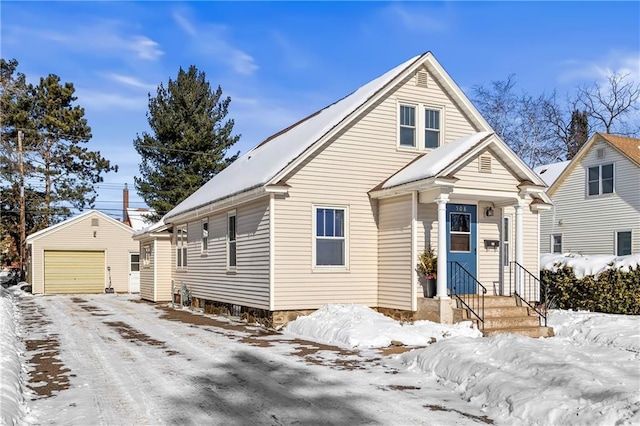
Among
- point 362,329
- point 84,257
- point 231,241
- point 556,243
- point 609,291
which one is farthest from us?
point 84,257

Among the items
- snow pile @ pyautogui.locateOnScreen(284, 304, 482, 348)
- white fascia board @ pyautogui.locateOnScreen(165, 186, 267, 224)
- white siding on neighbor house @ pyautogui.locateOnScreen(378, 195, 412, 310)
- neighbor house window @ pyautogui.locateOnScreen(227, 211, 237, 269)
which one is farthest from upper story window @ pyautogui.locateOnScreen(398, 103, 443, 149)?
neighbor house window @ pyautogui.locateOnScreen(227, 211, 237, 269)

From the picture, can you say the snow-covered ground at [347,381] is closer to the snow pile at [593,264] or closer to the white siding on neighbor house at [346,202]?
the white siding on neighbor house at [346,202]

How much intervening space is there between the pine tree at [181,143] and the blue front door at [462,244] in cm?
2393

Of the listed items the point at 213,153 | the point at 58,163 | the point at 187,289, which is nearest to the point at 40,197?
the point at 58,163

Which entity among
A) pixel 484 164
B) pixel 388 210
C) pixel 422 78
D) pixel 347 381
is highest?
pixel 422 78

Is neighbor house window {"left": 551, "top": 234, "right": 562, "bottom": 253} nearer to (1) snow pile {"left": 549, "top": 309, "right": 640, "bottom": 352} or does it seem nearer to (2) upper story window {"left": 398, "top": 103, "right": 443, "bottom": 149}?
(1) snow pile {"left": 549, "top": 309, "right": 640, "bottom": 352}

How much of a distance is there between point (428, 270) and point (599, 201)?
1522 cm

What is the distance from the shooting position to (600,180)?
2492cm

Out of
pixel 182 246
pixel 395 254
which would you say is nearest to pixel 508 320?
pixel 395 254

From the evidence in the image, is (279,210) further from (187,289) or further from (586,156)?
(586,156)

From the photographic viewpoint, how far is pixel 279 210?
13758 millimetres

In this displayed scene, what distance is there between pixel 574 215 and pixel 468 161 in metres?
15.3

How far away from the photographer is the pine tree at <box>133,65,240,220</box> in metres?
35.7

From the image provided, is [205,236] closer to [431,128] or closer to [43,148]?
[431,128]
